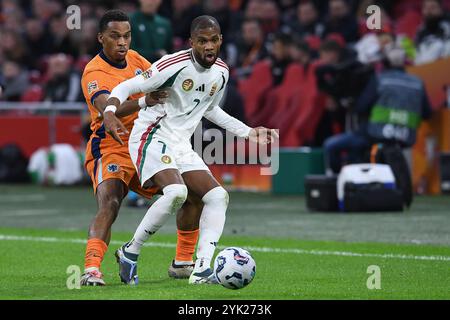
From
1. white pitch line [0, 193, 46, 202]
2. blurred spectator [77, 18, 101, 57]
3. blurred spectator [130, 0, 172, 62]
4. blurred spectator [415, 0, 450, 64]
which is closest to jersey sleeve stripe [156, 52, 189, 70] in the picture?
blurred spectator [130, 0, 172, 62]

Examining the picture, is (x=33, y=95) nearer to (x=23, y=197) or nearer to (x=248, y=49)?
(x=248, y=49)

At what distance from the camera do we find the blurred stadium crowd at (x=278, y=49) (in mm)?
17609

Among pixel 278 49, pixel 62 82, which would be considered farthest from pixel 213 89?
pixel 62 82

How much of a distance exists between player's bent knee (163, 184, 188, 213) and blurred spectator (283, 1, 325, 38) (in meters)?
12.7

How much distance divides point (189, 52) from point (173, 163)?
83 cm

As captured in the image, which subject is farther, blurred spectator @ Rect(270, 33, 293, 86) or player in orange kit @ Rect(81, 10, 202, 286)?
blurred spectator @ Rect(270, 33, 293, 86)

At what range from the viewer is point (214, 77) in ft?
28.6

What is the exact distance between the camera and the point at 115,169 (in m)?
8.94

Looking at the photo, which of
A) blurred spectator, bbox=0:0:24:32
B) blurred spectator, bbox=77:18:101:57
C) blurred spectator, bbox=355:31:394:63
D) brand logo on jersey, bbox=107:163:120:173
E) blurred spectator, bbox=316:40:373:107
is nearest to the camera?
brand logo on jersey, bbox=107:163:120:173

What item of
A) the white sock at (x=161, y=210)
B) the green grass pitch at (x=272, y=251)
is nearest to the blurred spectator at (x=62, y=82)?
the green grass pitch at (x=272, y=251)

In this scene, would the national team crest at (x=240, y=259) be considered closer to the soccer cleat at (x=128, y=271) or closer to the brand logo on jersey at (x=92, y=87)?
the soccer cleat at (x=128, y=271)

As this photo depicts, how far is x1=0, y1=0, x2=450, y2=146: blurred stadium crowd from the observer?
1761cm

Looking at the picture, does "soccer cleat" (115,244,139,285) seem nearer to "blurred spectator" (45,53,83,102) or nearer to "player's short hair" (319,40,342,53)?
"player's short hair" (319,40,342,53)

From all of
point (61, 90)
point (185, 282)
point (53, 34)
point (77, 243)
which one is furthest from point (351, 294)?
point (53, 34)
